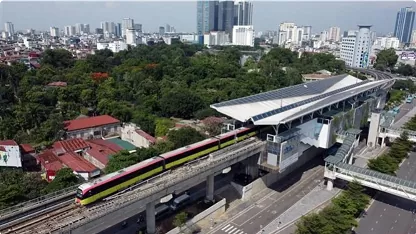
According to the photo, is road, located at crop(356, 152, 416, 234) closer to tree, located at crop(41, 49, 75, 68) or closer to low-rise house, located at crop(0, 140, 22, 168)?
low-rise house, located at crop(0, 140, 22, 168)

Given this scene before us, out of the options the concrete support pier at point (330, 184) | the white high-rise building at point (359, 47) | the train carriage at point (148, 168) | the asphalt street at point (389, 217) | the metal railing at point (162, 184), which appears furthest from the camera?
the white high-rise building at point (359, 47)

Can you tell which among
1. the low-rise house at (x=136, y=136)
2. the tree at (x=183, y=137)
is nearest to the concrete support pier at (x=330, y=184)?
the tree at (x=183, y=137)

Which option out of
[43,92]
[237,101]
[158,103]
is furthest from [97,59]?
[237,101]

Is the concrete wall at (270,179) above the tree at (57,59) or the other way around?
the other way around

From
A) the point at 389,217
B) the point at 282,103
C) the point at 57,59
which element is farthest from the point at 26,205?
the point at 57,59

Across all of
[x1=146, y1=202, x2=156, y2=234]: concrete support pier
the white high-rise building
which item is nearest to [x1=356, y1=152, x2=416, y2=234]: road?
[x1=146, y1=202, x2=156, y2=234]: concrete support pier

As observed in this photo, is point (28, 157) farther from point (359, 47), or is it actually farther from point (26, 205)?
point (359, 47)

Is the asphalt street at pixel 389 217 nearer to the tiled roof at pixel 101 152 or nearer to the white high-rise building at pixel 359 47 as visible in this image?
the tiled roof at pixel 101 152
